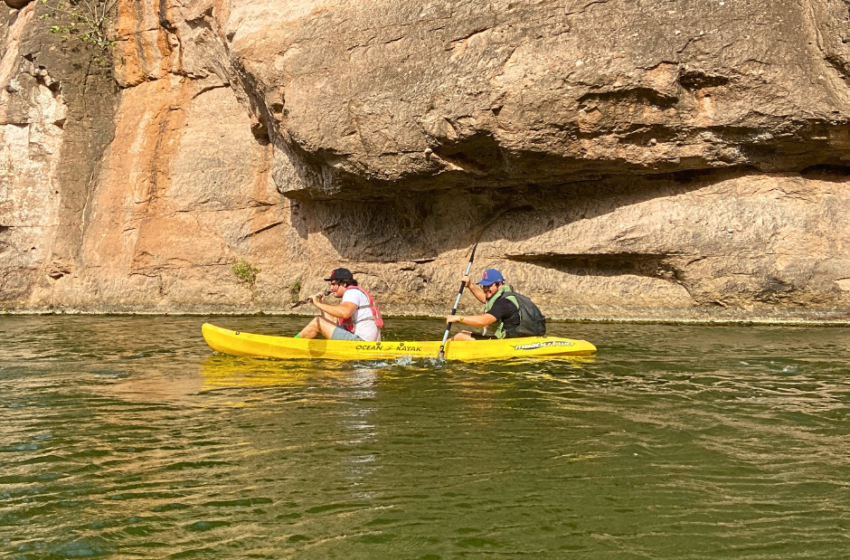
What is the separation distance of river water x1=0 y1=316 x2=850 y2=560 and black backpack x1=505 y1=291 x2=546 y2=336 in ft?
2.33

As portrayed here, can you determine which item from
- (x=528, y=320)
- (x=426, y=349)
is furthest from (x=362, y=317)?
(x=528, y=320)

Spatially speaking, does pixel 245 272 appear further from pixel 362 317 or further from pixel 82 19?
pixel 362 317

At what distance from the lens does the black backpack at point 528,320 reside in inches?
369

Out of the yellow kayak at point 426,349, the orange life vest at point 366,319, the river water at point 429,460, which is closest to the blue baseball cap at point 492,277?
the yellow kayak at point 426,349

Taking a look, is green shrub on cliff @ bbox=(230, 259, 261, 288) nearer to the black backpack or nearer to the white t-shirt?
the white t-shirt

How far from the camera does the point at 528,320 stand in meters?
9.39

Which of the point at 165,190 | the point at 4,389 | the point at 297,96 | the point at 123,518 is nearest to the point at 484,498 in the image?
the point at 123,518

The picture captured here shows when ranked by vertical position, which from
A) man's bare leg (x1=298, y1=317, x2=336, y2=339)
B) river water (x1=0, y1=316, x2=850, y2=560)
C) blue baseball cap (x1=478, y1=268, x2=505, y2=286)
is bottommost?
river water (x1=0, y1=316, x2=850, y2=560)

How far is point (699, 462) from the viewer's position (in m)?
4.80

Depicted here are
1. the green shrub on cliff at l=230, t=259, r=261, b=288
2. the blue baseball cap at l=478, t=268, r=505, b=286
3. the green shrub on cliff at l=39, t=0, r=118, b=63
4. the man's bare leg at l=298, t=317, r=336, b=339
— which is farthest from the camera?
the green shrub on cliff at l=39, t=0, r=118, b=63

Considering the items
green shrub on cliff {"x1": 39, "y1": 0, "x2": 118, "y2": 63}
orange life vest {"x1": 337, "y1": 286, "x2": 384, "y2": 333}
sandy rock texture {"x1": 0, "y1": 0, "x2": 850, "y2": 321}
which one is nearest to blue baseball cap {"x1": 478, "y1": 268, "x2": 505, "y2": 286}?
orange life vest {"x1": 337, "y1": 286, "x2": 384, "y2": 333}

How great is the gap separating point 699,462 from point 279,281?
11390mm

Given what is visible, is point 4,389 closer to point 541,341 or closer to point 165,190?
point 541,341

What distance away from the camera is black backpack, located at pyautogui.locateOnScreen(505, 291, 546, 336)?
938 cm
